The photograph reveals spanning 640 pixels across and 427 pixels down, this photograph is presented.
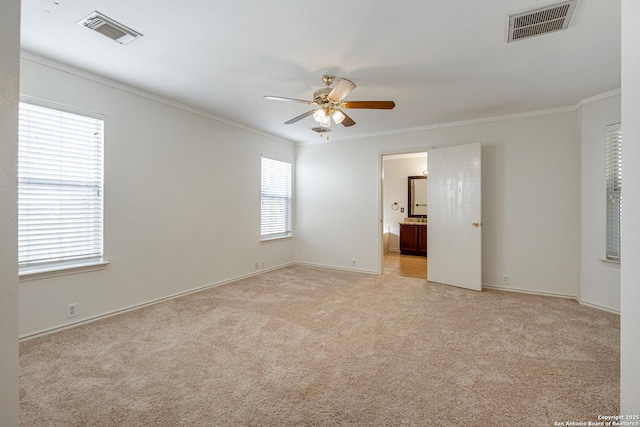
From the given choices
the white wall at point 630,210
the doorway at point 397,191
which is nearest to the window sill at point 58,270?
the white wall at point 630,210

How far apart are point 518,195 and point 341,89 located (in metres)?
3.24

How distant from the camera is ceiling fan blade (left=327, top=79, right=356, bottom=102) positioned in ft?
8.19

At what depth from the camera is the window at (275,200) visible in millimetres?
5387

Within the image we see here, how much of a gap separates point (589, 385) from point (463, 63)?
2738 mm

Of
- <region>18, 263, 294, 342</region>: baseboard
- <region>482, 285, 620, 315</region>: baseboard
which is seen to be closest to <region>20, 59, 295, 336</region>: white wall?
<region>18, 263, 294, 342</region>: baseboard

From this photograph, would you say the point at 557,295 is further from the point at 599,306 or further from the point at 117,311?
the point at 117,311

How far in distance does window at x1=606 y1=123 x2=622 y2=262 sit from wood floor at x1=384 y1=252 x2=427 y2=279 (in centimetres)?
240

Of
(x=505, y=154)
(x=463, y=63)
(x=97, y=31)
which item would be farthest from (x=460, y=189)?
(x=97, y=31)

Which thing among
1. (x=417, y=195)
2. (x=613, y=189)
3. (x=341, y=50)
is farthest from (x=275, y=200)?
(x=613, y=189)

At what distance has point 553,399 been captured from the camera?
6.05 ft

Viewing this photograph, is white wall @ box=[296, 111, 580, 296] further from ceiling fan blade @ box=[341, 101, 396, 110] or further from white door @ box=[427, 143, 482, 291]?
ceiling fan blade @ box=[341, 101, 396, 110]

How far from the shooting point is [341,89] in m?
2.61

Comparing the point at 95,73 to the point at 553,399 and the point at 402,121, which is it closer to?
the point at 402,121

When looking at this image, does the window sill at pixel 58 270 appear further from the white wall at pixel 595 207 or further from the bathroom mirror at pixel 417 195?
the bathroom mirror at pixel 417 195
